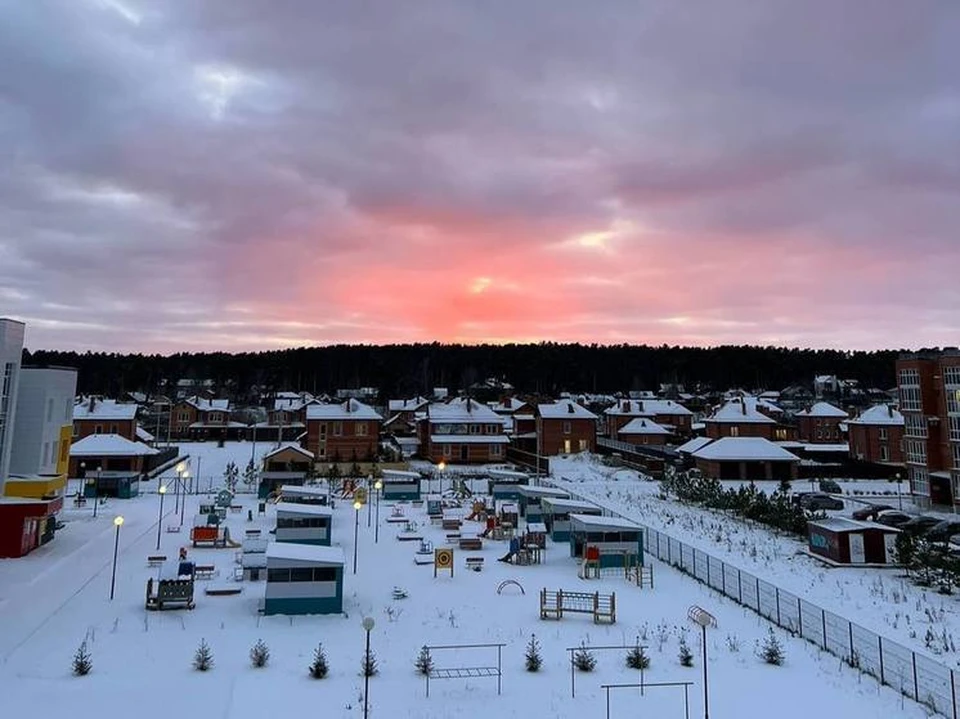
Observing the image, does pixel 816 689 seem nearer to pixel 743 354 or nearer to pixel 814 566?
pixel 814 566

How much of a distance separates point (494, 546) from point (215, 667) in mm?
16468

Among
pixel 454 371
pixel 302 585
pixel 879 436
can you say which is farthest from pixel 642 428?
pixel 454 371

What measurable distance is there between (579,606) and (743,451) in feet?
133

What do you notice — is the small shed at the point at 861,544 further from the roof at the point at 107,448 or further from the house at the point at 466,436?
the roof at the point at 107,448

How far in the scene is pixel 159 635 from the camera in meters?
17.1

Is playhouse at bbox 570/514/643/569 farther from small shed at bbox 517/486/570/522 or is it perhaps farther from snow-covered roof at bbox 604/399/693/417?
snow-covered roof at bbox 604/399/693/417

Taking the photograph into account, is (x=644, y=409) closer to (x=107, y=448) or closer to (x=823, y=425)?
(x=823, y=425)

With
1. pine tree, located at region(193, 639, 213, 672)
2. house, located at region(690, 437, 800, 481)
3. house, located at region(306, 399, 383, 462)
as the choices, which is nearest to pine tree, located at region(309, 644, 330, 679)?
pine tree, located at region(193, 639, 213, 672)

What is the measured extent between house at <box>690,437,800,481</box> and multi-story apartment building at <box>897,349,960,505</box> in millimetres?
11490

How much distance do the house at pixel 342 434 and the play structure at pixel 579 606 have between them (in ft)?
143

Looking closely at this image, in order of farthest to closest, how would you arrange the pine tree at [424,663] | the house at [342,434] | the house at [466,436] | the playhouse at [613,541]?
the house at [466,436], the house at [342,434], the playhouse at [613,541], the pine tree at [424,663]

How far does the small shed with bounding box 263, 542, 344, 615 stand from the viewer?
19266 millimetres

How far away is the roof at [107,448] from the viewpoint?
52.7 metres

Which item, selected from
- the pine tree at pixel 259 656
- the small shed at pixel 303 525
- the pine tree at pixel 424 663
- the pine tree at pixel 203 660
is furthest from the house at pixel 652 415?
the pine tree at pixel 203 660
